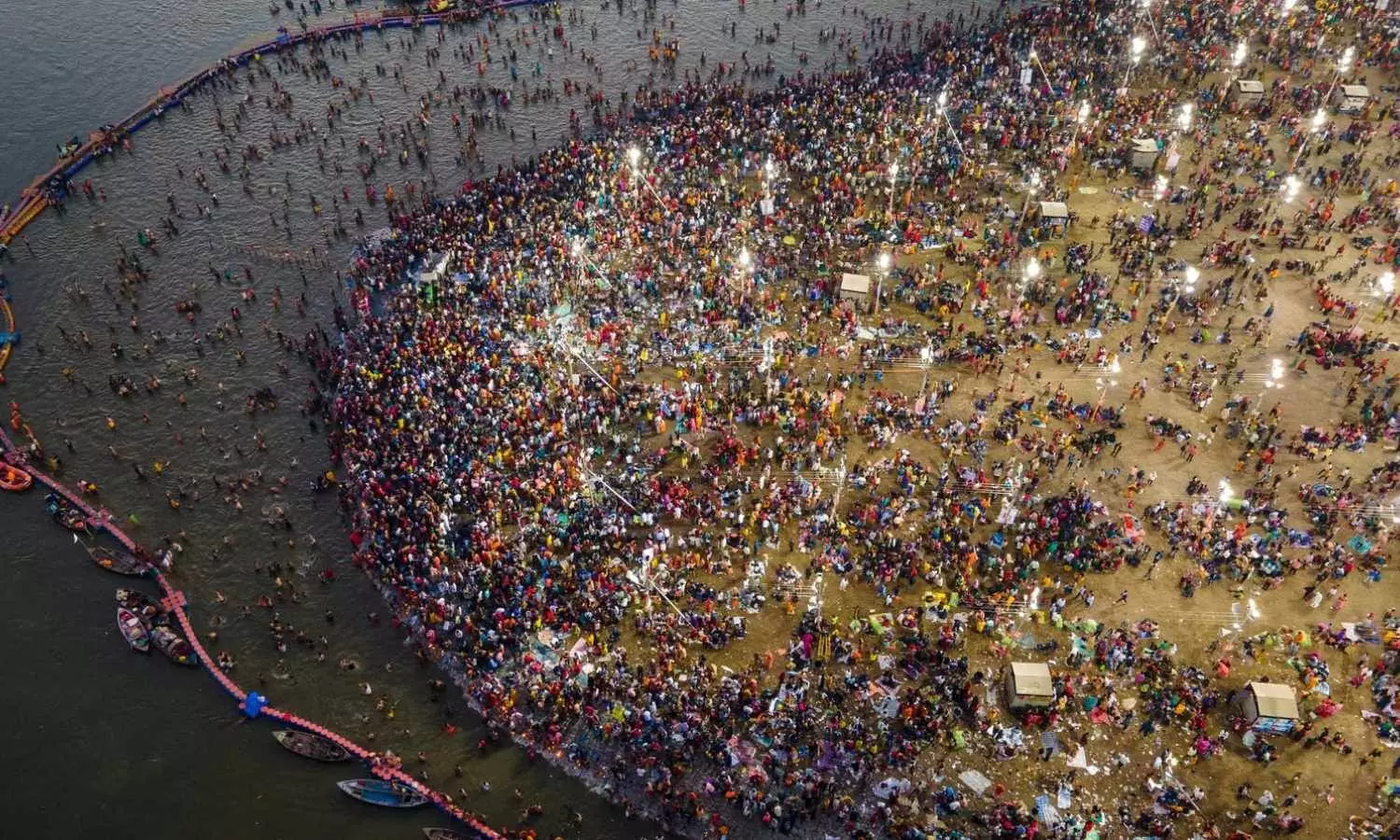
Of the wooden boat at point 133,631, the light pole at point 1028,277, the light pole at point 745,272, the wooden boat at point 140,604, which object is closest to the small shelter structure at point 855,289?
the light pole at point 745,272

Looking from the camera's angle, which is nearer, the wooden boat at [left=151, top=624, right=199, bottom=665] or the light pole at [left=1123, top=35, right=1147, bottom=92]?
the wooden boat at [left=151, top=624, right=199, bottom=665]

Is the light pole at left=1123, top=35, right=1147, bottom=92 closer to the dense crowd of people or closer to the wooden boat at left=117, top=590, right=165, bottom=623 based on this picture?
the dense crowd of people

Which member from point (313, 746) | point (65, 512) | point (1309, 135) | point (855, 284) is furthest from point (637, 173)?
point (1309, 135)

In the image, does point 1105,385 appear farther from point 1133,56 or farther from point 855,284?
point 1133,56

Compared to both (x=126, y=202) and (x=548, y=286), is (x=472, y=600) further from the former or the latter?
(x=126, y=202)

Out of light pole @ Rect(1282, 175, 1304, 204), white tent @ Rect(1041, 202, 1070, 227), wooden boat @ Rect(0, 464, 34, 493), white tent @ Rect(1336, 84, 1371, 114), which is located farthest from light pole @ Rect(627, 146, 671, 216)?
white tent @ Rect(1336, 84, 1371, 114)

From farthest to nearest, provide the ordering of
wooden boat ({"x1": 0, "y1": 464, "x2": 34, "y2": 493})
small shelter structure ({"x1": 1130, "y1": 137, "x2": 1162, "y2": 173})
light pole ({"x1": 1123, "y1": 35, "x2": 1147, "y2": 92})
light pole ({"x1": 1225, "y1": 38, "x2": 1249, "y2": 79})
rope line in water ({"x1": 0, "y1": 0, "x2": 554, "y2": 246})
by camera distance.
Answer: light pole ({"x1": 1123, "y1": 35, "x2": 1147, "y2": 92}), light pole ({"x1": 1225, "y1": 38, "x2": 1249, "y2": 79}), small shelter structure ({"x1": 1130, "y1": 137, "x2": 1162, "y2": 173}), rope line in water ({"x1": 0, "y1": 0, "x2": 554, "y2": 246}), wooden boat ({"x1": 0, "y1": 464, "x2": 34, "y2": 493})

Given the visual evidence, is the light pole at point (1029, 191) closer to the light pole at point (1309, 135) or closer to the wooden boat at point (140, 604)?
the light pole at point (1309, 135)
